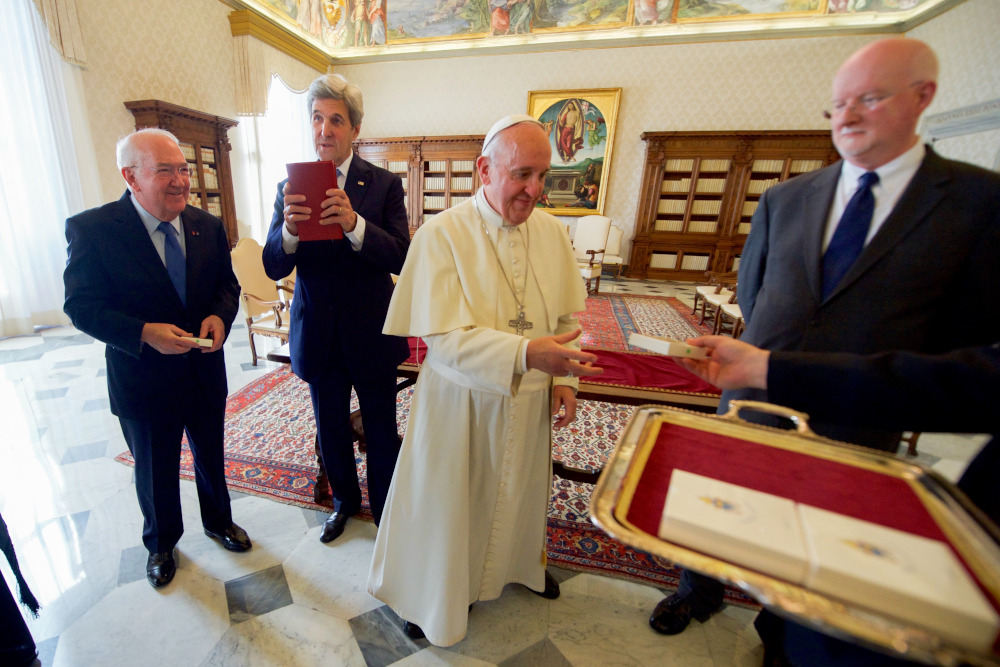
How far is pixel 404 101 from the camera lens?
33.9 feet

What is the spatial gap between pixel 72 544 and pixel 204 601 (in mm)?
881

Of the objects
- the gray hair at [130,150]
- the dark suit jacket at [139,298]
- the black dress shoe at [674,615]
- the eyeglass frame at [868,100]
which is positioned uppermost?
the eyeglass frame at [868,100]

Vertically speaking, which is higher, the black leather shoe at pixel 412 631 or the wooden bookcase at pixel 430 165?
the wooden bookcase at pixel 430 165

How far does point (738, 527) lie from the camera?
0.56 meters

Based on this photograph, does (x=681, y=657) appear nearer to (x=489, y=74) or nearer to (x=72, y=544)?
(x=72, y=544)

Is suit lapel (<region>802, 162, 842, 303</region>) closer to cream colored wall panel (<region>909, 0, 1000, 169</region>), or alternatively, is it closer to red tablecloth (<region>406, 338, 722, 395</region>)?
red tablecloth (<region>406, 338, 722, 395</region>)

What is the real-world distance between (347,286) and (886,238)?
182cm

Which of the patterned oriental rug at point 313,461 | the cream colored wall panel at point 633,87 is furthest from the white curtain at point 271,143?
the patterned oriental rug at point 313,461

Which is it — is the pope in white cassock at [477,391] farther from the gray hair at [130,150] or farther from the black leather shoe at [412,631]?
the gray hair at [130,150]

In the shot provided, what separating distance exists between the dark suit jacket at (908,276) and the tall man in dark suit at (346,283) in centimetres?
145

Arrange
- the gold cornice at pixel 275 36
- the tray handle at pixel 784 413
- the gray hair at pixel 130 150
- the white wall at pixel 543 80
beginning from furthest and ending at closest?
1. the gold cornice at pixel 275 36
2. the white wall at pixel 543 80
3. the gray hair at pixel 130 150
4. the tray handle at pixel 784 413

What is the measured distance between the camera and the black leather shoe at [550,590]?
188 cm

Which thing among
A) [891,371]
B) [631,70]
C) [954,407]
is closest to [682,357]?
[891,371]

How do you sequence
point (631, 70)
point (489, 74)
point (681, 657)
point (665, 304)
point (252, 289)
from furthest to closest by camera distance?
point (489, 74) < point (631, 70) < point (665, 304) < point (252, 289) < point (681, 657)
